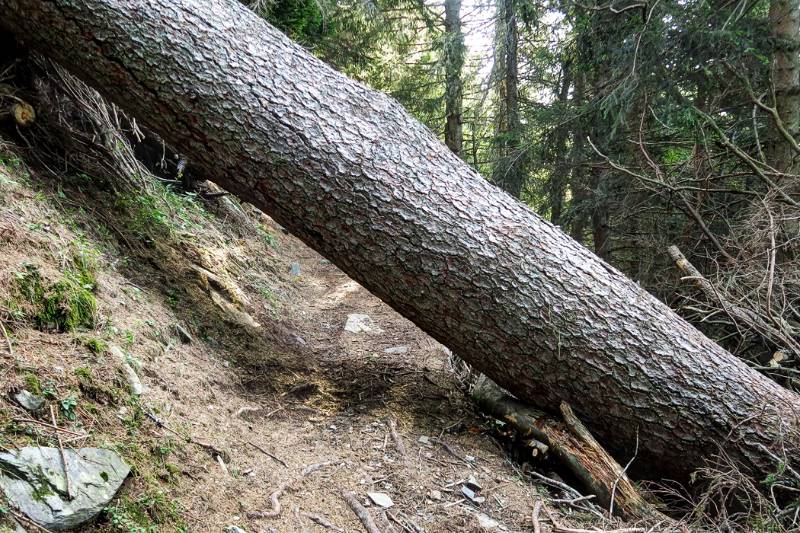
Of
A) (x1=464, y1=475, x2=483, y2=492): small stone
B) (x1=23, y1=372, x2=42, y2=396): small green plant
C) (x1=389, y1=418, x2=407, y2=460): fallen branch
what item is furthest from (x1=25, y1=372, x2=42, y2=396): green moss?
(x1=464, y1=475, x2=483, y2=492): small stone

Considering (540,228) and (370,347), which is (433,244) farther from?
(370,347)

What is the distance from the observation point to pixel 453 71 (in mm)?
9727

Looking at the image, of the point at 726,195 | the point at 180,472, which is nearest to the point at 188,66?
the point at 180,472

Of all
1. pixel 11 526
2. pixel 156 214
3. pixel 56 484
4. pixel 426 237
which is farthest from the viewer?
pixel 156 214

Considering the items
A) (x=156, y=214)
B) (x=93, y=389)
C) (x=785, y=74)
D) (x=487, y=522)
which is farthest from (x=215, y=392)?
(x=785, y=74)

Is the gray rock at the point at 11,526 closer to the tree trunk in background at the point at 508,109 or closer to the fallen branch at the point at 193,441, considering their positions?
the fallen branch at the point at 193,441

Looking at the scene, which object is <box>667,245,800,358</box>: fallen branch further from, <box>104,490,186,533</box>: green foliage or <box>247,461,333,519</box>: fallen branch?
<box>104,490,186,533</box>: green foliage

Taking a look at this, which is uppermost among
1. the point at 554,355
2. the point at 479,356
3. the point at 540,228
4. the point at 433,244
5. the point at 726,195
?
the point at 726,195

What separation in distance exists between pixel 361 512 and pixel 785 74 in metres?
5.70

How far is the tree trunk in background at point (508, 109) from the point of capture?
746 cm

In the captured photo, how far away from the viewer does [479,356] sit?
341 cm

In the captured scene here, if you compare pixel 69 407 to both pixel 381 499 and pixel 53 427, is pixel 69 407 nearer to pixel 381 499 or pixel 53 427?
pixel 53 427

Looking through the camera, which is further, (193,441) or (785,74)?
(785,74)

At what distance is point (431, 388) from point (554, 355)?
1.12 meters
